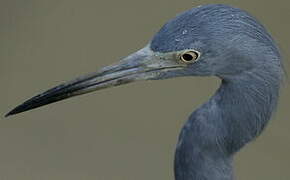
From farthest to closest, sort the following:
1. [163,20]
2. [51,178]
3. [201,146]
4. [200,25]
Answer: [163,20] < [51,178] < [201,146] < [200,25]

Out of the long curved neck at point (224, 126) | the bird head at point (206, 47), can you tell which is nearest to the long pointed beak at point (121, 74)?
the bird head at point (206, 47)

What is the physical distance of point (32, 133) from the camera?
7.87 ft

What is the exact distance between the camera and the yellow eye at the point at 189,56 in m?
1.22

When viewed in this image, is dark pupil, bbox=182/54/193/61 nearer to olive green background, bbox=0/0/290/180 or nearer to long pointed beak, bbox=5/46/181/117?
long pointed beak, bbox=5/46/181/117

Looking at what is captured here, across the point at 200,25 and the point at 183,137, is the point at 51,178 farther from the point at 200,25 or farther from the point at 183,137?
the point at 200,25

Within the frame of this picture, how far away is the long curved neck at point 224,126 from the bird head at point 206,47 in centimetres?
5

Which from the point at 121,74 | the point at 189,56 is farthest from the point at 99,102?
the point at 189,56

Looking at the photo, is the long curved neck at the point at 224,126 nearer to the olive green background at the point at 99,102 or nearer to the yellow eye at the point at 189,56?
the yellow eye at the point at 189,56

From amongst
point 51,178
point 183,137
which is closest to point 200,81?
point 51,178

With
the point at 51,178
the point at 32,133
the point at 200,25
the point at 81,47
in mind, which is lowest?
the point at 51,178

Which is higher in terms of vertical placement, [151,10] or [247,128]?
[151,10]

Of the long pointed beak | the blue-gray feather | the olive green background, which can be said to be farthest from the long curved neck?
the olive green background

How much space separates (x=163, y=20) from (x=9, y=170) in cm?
92

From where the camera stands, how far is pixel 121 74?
130 centimetres
